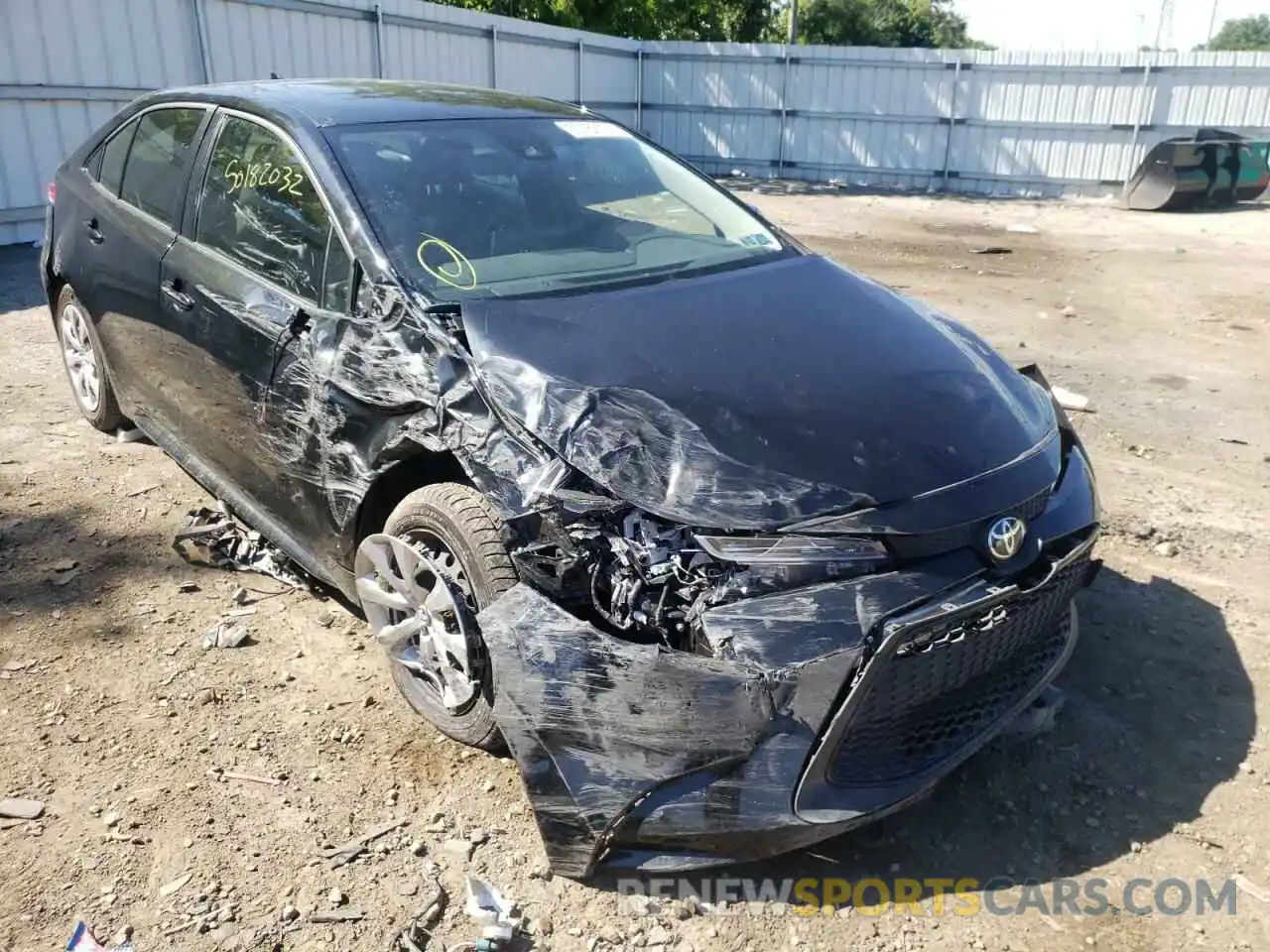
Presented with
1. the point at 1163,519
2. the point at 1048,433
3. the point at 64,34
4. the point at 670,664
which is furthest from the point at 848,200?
the point at 670,664

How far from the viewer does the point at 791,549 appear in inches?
90.6

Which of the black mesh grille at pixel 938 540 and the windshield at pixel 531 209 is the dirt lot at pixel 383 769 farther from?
the windshield at pixel 531 209

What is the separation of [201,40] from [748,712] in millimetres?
11014

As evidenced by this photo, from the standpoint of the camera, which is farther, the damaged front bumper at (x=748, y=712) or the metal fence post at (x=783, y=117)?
the metal fence post at (x=783, y=117)

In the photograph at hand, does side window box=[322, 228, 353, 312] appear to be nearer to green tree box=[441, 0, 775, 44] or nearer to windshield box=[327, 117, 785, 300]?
windshield box=[327, 117, 785, 300]

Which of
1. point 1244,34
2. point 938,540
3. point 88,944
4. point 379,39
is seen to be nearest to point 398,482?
point 88,944

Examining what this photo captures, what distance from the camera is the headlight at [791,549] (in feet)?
7.51

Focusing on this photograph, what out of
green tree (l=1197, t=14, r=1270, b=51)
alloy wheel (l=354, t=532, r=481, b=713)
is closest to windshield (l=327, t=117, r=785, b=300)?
alloy wheel (l=354, t=532, r=481, b=713)

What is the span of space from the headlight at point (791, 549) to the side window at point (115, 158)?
3460 mm

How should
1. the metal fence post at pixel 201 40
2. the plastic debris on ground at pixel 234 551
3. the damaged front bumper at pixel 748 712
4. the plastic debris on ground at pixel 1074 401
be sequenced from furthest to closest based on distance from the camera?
1. the metal fence post at pixel 201 40
2. the plastic debris on ground at pixel 1074 401
3. the plastic debris on ground at pixel 234 551
4. the damaged front bumper at pixel 748 712

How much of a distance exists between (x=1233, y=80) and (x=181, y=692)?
19023 millimetres

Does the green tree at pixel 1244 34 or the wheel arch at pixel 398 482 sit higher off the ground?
the green tree at pixel 1244 34

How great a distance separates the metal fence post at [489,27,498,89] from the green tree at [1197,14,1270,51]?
8493 cm

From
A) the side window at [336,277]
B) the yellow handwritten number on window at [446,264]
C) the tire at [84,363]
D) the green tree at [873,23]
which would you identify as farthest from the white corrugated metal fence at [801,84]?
the green tree at [873,23]
